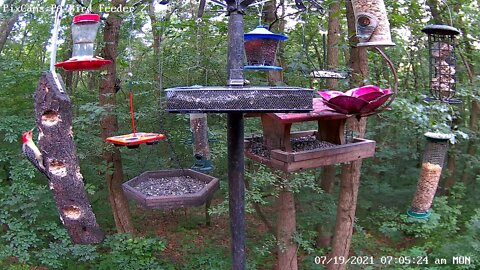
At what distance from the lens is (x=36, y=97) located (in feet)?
6.17

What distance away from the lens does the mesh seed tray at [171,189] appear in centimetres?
233

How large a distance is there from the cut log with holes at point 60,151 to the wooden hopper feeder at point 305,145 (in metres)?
1.09

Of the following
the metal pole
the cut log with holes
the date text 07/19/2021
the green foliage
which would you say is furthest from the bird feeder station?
the green foliage

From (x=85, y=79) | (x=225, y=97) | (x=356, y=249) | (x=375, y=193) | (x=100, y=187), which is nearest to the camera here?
(x=225, y=97)

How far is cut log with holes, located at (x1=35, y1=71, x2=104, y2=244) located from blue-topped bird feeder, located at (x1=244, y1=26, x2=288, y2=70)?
3.93 ft

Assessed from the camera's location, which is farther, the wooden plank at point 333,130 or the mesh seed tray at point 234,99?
the wooden plank at point 333,130

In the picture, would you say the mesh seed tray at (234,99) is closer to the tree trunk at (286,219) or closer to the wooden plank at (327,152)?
the wooden plank at (327,152)

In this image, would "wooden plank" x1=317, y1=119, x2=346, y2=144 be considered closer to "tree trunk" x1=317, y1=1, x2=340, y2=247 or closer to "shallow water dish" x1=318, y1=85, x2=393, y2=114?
"shallow water dish" x1=318, y1=85, x2=393, y2=114

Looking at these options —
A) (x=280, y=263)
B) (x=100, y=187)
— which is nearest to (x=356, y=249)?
(x=280, y=263)

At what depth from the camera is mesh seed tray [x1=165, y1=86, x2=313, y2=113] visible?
60.6 inches

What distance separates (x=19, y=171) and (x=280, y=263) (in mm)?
3697

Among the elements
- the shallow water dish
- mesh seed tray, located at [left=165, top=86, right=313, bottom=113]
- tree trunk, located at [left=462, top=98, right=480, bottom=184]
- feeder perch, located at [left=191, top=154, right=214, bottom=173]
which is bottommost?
tree trunk, located at [left=462, top=98, right=480, bottom=184]

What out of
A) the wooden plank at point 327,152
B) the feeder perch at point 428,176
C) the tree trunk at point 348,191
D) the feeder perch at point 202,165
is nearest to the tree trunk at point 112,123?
the feeder perch at point 202,165

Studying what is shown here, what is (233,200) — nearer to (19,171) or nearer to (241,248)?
(241,248)
